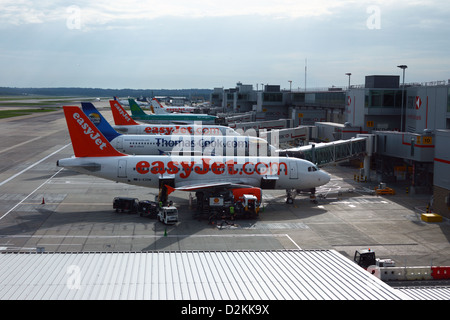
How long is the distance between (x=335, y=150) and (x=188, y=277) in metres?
42.7

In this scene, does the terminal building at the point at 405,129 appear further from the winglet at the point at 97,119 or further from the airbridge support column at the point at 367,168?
the winglet at the point at 97,119

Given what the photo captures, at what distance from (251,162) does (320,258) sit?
2567 cm

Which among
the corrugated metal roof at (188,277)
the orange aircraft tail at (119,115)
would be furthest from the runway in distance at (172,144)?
the corrugated metal roof at (188,277)

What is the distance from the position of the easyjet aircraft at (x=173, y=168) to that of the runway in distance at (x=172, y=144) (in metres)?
21.9

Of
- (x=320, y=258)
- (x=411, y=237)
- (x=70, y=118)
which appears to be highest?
(x=70, y=118)

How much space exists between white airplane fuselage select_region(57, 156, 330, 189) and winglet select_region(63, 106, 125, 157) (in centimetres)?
68

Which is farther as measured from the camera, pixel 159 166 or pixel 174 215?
pixel 159 166

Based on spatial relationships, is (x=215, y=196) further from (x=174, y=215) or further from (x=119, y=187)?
(x=119, y=187)

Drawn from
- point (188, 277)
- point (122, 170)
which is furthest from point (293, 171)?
point (188, 277)

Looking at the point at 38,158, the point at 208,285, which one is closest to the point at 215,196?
the point at 208,285

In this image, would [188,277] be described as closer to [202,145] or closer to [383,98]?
[202,145]

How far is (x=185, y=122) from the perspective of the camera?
125 metres

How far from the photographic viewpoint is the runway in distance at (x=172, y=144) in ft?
226
